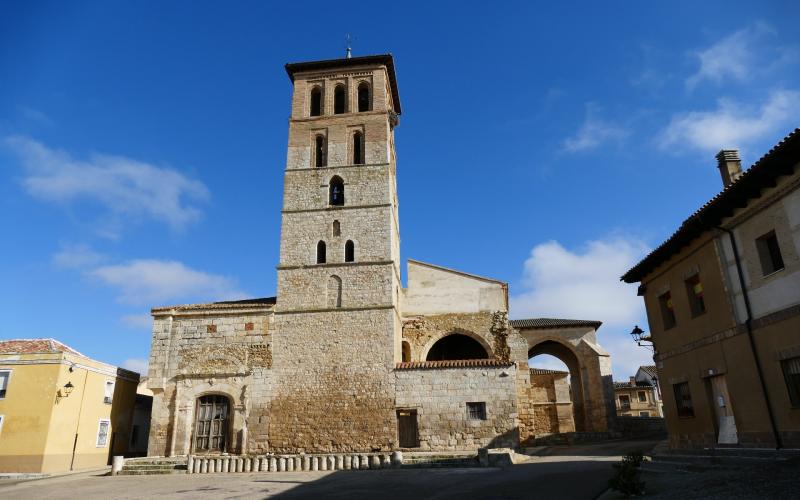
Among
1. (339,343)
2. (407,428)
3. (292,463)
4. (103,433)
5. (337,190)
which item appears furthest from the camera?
(337,190)

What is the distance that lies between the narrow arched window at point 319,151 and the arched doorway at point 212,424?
11092 mm

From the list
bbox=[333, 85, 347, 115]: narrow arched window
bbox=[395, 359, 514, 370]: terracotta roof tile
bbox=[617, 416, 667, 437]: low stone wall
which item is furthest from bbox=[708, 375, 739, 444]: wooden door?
bbox=[333, 85, 347, 115]: narrow arched window

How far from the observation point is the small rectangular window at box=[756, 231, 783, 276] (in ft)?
35.8

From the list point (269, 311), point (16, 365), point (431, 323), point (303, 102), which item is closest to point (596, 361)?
point (431, 323)

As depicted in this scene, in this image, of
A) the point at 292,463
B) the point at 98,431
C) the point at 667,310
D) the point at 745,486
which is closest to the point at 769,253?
the point at 667,310

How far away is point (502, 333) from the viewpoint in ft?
80.4

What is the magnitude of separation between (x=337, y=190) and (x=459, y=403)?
1074 cm

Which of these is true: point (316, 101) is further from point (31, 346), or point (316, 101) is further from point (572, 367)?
point (572, 367)

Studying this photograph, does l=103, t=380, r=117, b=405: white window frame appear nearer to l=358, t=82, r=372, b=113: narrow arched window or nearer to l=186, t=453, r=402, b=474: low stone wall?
l=186, t=453, r=402, b=474: low stone wall

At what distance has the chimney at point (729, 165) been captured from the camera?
14727mm

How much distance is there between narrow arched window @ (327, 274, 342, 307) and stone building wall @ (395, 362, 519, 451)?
3.78 metres

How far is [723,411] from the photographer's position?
1236cm

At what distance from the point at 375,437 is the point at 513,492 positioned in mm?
10661

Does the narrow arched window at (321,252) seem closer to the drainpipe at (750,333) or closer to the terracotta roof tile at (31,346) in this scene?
the terracotta roof tile at (31,346)
